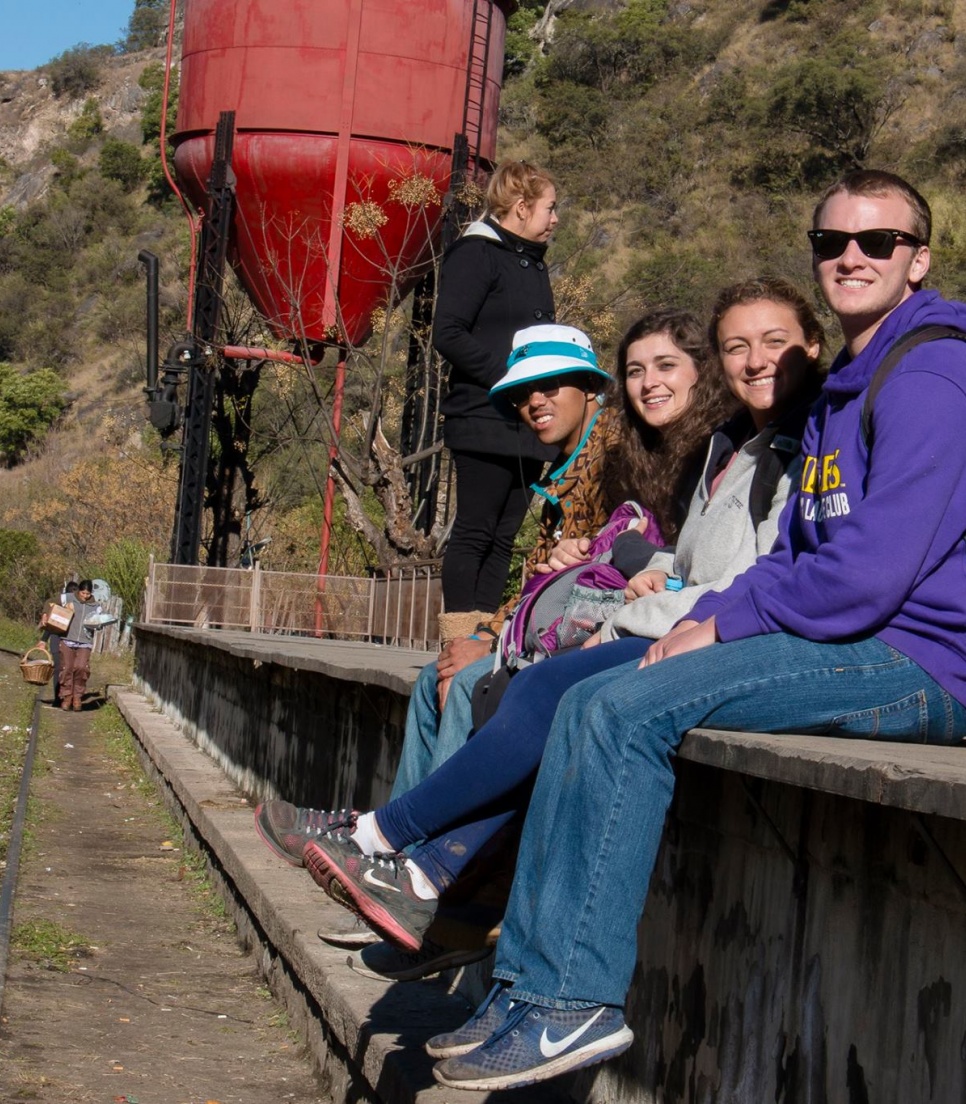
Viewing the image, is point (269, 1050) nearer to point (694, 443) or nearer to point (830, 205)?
point (694, 443)


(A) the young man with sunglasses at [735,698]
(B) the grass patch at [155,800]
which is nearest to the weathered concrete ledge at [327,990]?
(B) the grass patch at [155,800]

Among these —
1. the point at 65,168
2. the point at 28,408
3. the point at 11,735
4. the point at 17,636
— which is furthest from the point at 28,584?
the point at 65,168

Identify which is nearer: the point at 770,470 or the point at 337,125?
the point at 770,470

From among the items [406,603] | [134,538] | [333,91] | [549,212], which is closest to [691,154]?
[134,538]

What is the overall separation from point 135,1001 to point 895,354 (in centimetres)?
447

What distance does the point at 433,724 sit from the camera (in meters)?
4.34

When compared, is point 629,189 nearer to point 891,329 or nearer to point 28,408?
point 28,408

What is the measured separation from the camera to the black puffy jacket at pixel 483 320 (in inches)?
243

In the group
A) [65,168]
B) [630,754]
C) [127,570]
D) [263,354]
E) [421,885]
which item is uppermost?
[65,168]

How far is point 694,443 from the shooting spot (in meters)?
4.30

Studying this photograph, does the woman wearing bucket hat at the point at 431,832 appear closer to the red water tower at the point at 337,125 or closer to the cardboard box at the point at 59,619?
the red water tower at the point at 337,125

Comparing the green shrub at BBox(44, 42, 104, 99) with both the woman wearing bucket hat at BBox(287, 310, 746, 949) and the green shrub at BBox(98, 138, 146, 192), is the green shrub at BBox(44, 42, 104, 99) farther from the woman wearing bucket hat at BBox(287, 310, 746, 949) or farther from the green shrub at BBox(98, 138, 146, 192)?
the woman wearing bucket hat at BBox(287, 310, 746, 949)

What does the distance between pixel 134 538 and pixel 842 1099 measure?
47.3 meters

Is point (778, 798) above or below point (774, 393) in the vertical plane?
→ below
